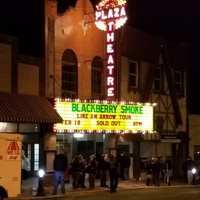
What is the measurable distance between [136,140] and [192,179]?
161 inches

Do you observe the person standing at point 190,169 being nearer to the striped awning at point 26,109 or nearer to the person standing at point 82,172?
the person standing at point 82,172

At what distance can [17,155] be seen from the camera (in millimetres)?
19656

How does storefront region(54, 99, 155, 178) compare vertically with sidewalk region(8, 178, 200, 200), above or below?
above

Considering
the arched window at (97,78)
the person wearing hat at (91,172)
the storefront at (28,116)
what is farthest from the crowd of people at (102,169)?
the arched window at (97,78)

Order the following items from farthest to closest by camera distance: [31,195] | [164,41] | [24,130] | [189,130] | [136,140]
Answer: [189,130] < [164,41] < [136,140] < [24,130] < [31,195]

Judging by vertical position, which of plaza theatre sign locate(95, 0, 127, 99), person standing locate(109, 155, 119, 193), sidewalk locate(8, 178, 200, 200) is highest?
plaza theatre sign locate(95, 0, 127, 99)

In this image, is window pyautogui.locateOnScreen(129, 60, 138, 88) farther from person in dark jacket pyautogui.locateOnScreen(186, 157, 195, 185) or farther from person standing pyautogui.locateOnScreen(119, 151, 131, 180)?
person in dark jacket pyautogui.locateOnScreen(186, 157, 195, 185)

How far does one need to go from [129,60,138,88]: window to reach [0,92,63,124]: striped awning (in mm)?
8142

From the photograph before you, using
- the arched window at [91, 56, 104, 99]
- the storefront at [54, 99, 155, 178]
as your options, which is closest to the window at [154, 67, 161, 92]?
the storefront at [54, 99, 155, 178]

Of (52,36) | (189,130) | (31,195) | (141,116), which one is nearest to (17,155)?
(31,195)

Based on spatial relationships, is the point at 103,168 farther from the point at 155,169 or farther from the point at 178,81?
the point at 178,81

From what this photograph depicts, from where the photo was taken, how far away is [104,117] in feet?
98.8

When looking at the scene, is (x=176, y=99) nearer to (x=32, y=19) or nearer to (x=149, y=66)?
(x=149, y=66)

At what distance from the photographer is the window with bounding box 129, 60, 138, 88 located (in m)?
34.6
